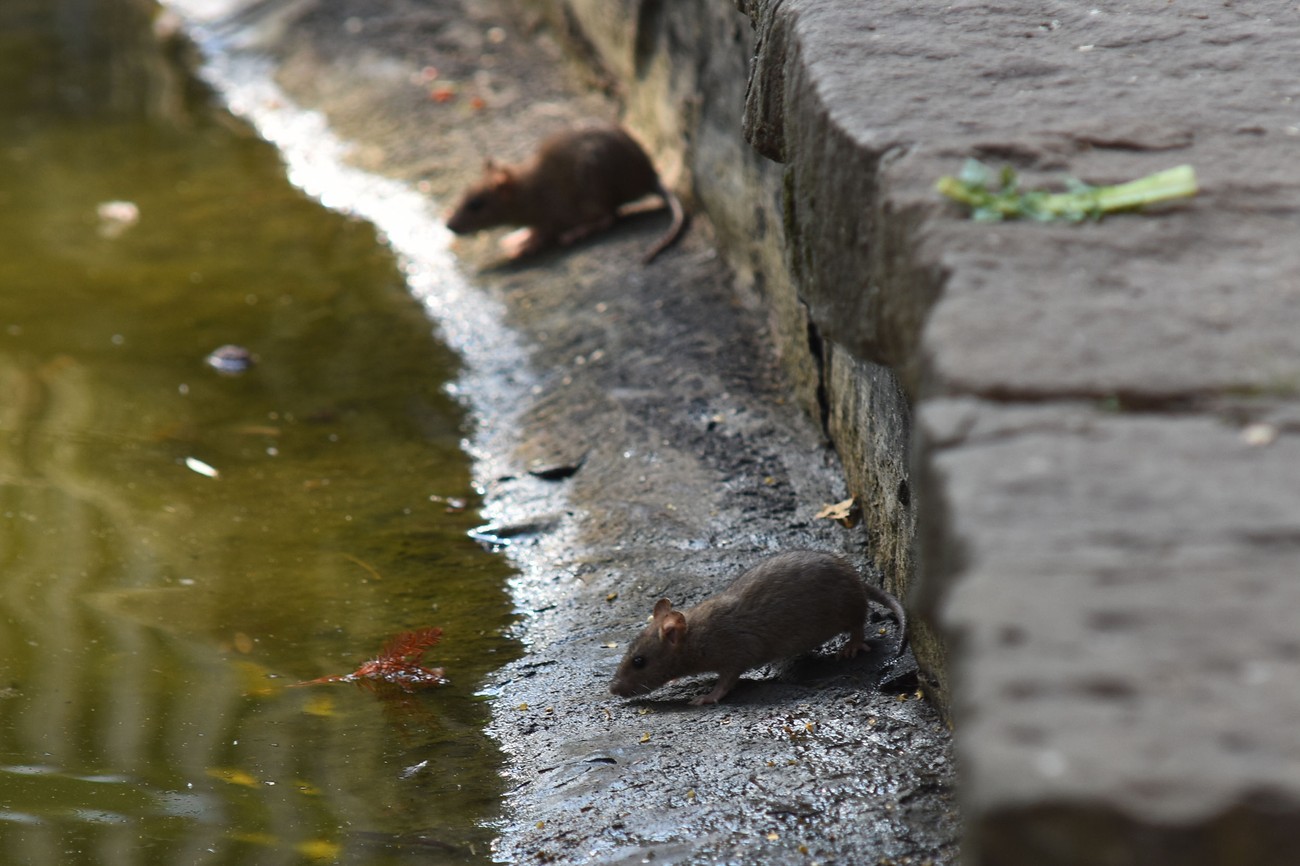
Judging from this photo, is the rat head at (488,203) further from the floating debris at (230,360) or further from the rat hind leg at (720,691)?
the rat hind leg at (720,691)

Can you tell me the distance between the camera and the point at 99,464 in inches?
214

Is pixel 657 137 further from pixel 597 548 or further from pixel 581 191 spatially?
pixel 597 548

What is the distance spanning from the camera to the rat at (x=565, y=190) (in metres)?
7.64

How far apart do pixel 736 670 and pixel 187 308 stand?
426cm

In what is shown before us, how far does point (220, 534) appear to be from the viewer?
16.6ft

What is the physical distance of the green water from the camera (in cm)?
339

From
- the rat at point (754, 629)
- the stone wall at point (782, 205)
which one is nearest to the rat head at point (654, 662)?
the rat at point (754, 629)

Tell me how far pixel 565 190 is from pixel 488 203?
486 millimetres

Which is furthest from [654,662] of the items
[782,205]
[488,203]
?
[488,203]

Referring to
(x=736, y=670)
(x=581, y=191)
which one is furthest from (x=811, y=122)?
(x=581, y=191)

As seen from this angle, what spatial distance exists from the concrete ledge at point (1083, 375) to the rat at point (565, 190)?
3.63 m

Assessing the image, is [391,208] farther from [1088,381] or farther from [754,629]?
[1088,381]

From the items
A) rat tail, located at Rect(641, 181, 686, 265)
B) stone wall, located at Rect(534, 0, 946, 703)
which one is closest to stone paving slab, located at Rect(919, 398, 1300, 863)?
stone wall, located at Rect(534, 0, 946, 703)

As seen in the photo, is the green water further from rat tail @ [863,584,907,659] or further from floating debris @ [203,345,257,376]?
rat tail @ [863,584,907,659]
